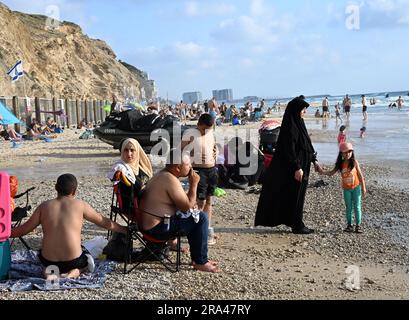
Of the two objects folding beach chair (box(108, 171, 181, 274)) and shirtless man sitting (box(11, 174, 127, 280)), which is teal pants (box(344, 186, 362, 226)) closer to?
folding beach chair (box(108, 171, 181, 274))

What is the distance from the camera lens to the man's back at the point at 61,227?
510cm

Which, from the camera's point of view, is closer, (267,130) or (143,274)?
(143,274)

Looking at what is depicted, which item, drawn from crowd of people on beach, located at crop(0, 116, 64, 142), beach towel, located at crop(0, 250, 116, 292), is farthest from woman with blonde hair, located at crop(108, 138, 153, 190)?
crowd of people on beach, located at crop(0, 116, 64, 142)

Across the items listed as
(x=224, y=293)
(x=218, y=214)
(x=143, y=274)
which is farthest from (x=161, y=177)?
(x=218, y=214)

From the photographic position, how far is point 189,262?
19.4 feet

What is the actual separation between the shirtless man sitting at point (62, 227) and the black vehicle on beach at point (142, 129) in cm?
1098

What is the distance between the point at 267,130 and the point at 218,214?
7.39 ft

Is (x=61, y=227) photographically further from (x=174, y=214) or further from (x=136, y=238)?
(x=174, y=214)

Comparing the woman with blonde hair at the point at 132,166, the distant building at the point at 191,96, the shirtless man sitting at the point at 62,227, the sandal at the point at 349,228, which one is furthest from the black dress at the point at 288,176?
the distant building at the point at 191,96

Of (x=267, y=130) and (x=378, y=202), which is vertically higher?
(x=267, y=130)

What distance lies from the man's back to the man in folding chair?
714 mm

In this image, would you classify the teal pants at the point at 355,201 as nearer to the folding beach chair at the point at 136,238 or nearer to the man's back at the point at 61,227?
the folding beach chair at the point at 136,238

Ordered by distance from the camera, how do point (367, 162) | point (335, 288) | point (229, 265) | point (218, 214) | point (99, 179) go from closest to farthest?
point (335, 288), point (229, 265), point (218, 214), point (99, 179), point (367, 162)
